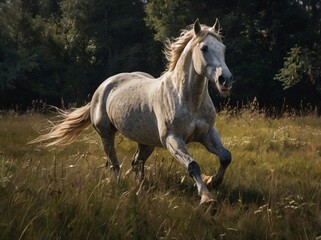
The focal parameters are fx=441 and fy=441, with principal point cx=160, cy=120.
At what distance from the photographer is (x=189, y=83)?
4633 mm

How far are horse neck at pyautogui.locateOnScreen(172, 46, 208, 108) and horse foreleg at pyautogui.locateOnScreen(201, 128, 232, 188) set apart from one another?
377mm

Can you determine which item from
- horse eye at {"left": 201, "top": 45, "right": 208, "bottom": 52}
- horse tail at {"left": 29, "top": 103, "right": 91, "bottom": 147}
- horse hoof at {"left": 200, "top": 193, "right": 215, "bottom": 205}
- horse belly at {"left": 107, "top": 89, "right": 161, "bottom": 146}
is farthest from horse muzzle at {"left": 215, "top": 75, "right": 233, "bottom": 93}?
horse tail at {"left": 29, "top": 103, "right": 91, "bottom": 147}

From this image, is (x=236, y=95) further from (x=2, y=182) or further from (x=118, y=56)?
(x=2, y=182)

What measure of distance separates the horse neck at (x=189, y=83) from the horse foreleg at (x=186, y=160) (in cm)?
44

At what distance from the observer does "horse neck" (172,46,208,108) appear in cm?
459

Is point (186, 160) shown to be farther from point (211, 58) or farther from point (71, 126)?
point (71, 126)

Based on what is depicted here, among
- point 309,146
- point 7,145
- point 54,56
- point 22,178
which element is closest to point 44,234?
point 22,178

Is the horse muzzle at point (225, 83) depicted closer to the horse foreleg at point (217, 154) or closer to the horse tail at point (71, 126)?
the horse foreleg at point (217, 154)

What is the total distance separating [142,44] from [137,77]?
2509cm

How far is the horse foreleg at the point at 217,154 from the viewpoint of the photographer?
4.47 meters

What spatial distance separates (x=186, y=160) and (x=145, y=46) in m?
26.9

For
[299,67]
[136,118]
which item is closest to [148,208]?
[136,118]

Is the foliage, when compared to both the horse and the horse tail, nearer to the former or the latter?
the horse tail

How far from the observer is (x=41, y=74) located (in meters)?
28.0
